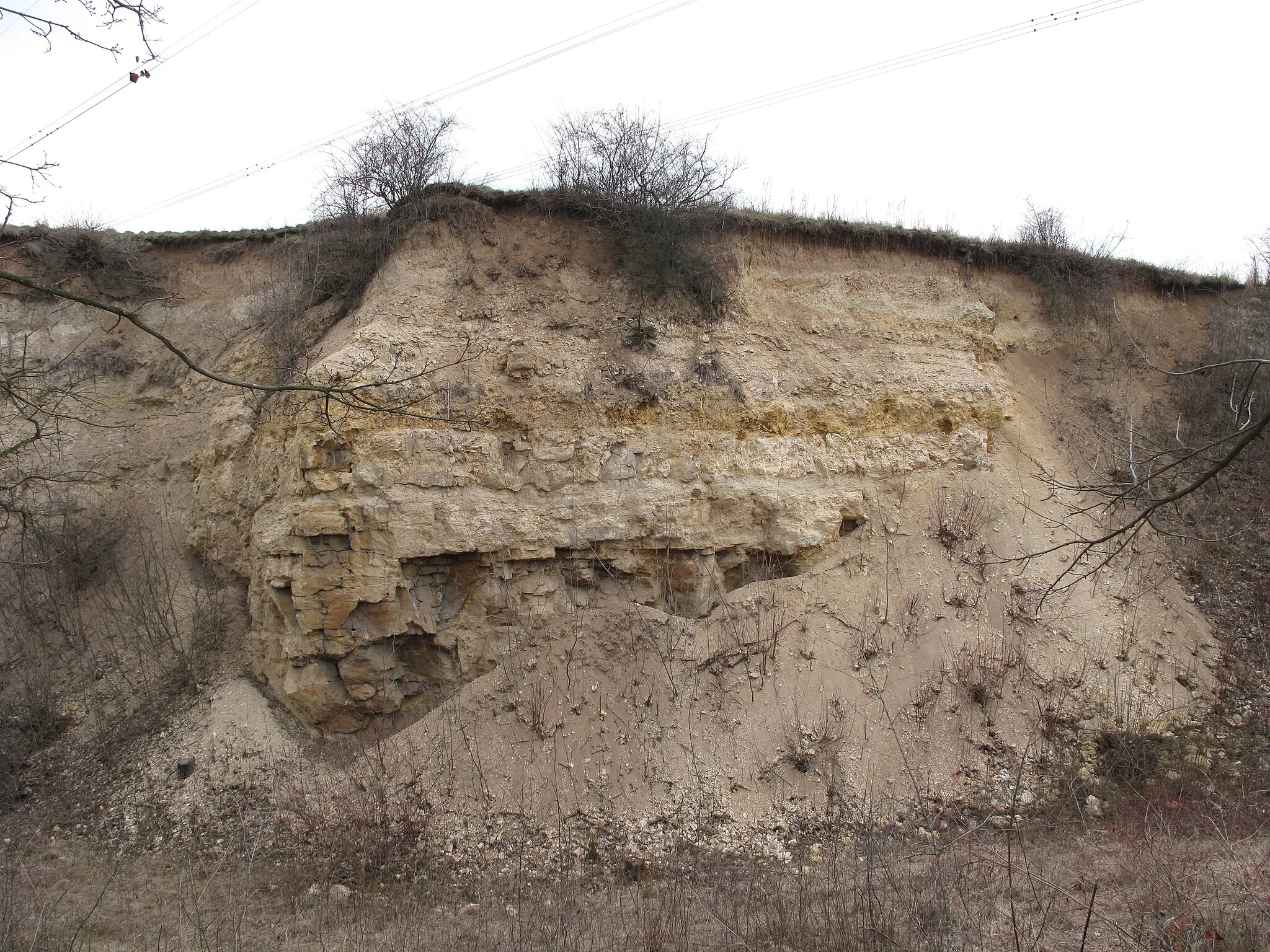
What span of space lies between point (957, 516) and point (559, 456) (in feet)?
15.1

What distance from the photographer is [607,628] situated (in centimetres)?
844

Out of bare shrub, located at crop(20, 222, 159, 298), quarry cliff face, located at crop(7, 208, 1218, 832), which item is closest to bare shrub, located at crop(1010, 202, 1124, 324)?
quarry cliff face, located at crop(7, 208, 1218, 832)

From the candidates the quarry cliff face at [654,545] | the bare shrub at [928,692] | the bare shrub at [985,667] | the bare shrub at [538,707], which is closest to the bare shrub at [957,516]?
the quarry cliff face at [654,545]

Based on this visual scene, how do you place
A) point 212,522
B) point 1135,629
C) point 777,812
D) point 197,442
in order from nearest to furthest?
point 777,812, point 1135,629, point 212,522, point 197,442

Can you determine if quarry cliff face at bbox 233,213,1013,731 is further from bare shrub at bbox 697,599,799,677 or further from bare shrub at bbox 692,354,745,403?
bare shrub at bbox 697,599,799,677

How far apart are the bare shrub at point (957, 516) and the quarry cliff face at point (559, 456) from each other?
44 cm

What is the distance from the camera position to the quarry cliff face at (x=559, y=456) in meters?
8.20

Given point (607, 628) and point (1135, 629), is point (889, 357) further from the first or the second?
point (607, 628)

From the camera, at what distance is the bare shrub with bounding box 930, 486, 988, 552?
9.20 metres

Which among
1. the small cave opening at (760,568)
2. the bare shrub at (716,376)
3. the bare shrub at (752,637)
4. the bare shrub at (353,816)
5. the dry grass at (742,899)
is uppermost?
the bare shrub at (716,376)

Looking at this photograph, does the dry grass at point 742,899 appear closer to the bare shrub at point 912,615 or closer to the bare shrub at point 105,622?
the bare shrub at point 105,622

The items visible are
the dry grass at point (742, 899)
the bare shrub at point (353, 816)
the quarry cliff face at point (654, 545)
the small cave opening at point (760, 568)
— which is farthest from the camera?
the small cave opening at point (760, 568)

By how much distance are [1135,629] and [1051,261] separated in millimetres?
5703

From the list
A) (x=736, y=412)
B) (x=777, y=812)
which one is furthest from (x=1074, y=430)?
(x=777, y=812)
